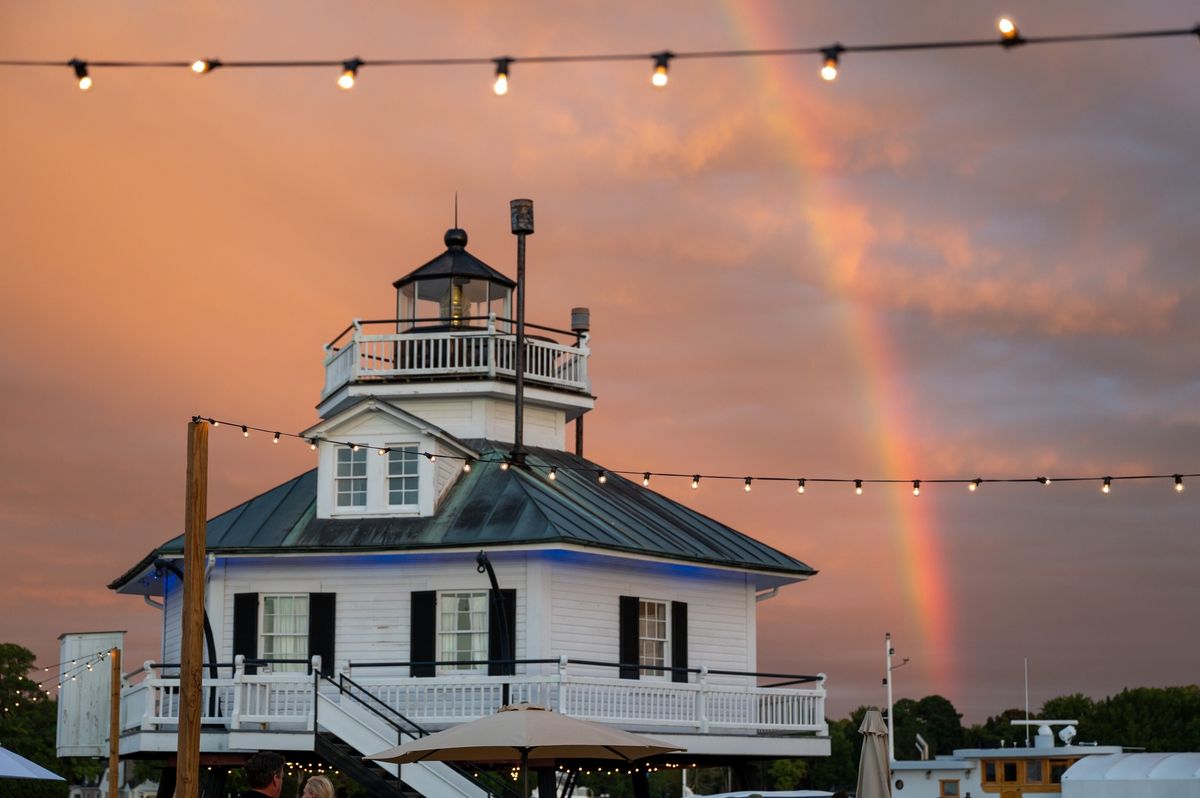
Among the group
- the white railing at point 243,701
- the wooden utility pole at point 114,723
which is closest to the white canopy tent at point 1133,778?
the white railing at point 243,701

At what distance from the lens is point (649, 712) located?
30047 mm

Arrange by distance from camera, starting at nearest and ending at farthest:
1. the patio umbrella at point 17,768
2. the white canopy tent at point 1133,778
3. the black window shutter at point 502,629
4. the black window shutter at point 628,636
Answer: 1. the patio umbrella at point 17,768
2. the black window shutter at point 502,629
3. the black window shutter at point 628,636
4. the white canopy tent at point 1133,778

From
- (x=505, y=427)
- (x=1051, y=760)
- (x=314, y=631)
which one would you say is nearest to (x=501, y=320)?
(x=505, y=427)

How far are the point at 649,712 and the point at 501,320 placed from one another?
9.48 m

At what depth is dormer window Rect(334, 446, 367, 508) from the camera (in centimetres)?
3306

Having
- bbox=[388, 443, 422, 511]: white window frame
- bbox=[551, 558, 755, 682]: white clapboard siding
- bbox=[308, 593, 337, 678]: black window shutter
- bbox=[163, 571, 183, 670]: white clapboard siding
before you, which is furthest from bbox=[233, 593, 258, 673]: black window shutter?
bbox=[551, 558, 755, 682]: white clapboard siding

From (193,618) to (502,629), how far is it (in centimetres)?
1183

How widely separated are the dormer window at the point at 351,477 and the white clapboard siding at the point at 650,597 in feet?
13.9

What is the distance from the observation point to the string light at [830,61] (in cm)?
1519

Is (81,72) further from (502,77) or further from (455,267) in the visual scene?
(455,267)

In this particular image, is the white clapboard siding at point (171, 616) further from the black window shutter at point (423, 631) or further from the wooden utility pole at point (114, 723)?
the black window shutter at point (423, 631)

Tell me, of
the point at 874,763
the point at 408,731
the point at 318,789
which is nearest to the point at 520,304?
the point at 408,731

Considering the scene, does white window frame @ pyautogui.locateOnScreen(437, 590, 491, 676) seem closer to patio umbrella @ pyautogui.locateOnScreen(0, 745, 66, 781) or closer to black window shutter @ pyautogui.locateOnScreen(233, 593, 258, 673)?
black window shutter @ pyautogui.locateOnScreen(233, 593, 258, 673)

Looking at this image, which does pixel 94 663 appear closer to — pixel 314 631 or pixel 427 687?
pixel 314 631
